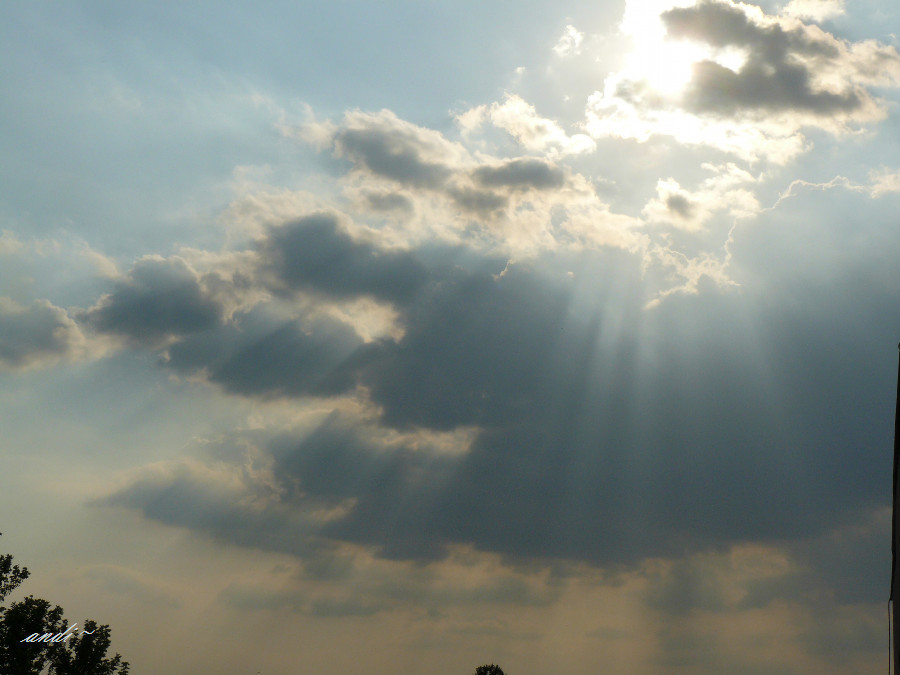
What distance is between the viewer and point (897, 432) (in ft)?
74.4

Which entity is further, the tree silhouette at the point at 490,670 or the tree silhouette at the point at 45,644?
the tree silhouette at the point at 490,670

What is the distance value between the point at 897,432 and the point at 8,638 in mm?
88522

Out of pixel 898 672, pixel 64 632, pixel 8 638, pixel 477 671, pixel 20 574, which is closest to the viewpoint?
pixel 898 672

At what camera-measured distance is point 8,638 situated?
78812 mm

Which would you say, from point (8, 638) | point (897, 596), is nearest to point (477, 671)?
point (8, 638)

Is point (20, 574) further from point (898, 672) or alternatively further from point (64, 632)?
point (898, 672)

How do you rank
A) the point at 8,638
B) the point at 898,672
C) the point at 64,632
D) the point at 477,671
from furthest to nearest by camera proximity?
the point at 477,671, the point at 64,632, the point at 8,638, the point at 898,672

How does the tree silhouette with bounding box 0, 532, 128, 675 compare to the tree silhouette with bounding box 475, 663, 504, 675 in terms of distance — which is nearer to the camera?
the tree silhouette with bounding box 0, 532, 128, 675

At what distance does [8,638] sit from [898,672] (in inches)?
3409

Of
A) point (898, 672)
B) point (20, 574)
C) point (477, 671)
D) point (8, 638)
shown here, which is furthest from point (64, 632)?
point (477, 671)

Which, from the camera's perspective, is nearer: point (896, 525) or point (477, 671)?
point (896, 525)

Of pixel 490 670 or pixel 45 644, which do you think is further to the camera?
pixel 490 670

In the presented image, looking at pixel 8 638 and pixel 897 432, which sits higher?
pixel 897 432

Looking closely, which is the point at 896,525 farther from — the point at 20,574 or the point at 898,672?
the point at 20,574
